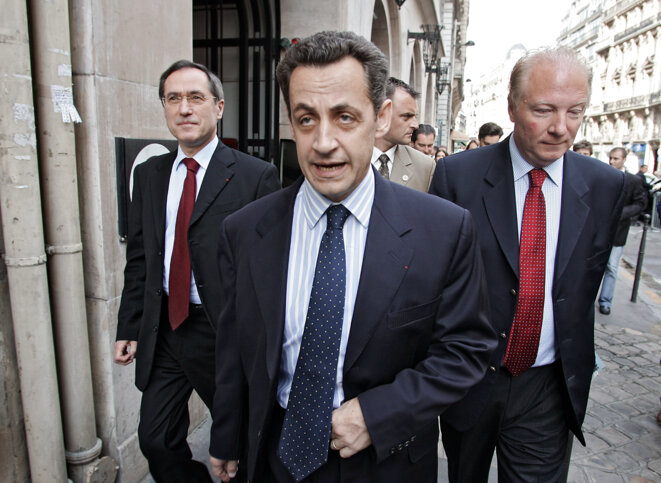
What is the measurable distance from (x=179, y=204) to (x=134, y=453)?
177 centimetres

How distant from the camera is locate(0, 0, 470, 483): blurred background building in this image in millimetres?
2469

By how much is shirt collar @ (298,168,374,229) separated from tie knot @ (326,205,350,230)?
0.02m

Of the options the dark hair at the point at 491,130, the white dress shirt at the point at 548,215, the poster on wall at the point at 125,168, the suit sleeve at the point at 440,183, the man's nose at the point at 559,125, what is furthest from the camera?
the dark hair at the point at 491,130

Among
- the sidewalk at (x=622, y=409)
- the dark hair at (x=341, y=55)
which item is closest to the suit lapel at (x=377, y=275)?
the dark hair at (x=341, y=55)

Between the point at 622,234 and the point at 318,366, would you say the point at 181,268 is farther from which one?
the point at 622,234

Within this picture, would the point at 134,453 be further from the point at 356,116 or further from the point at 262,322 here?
the point at 356,116

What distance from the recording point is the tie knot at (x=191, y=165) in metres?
2.68

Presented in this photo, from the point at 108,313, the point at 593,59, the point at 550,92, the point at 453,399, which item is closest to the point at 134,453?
the point at 108,313

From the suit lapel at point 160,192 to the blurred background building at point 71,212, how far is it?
12.1 inches

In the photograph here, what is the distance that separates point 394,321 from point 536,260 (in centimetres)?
92

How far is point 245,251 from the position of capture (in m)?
1.69

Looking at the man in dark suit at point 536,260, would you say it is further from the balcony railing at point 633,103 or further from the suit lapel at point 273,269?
the balcony railing at point 633,103

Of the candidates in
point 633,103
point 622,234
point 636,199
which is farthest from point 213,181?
point 633,103

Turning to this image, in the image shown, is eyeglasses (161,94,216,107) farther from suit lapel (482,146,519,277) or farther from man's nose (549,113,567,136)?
man's nose (549,113,567,136)
